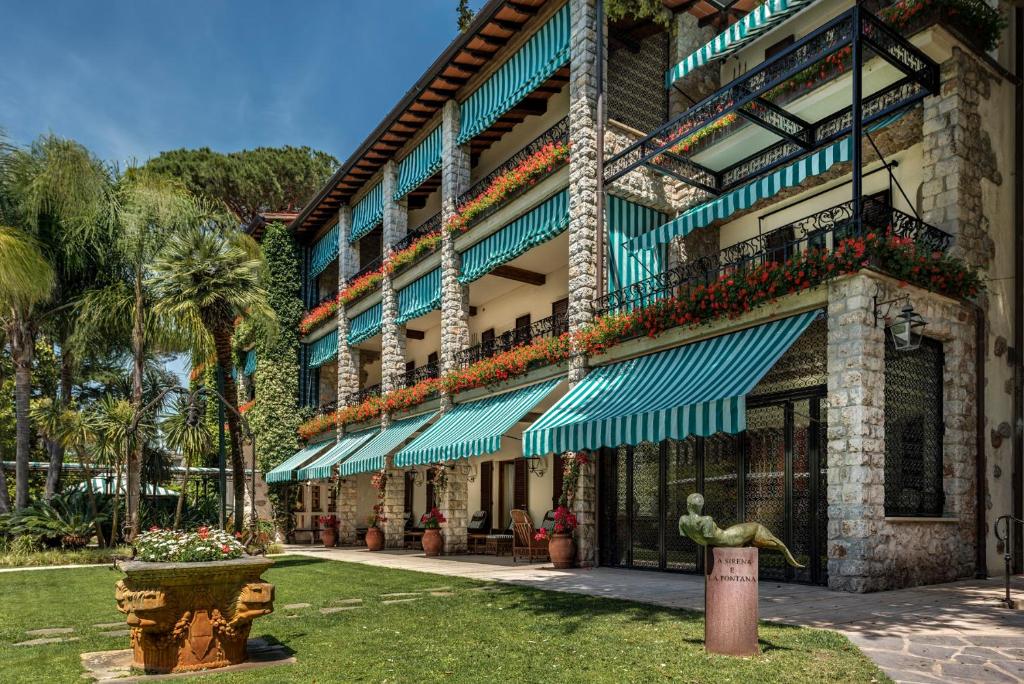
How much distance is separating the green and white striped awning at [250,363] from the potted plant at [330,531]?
852cm

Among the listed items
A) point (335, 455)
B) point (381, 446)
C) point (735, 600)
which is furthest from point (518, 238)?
point (735, 600)

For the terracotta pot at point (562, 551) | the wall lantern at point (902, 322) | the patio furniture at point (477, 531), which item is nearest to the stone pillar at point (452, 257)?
the patio furniture at point (477, 531)

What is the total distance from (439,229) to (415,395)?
4336 millimetres

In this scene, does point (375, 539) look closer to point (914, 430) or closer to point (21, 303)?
point (21, 303)

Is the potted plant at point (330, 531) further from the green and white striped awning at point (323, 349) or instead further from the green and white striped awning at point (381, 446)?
the green and white striped awning at point (323, 349)

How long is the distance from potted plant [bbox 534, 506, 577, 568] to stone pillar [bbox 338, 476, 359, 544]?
12179 millimetres

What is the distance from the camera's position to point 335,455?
22922 millimetres

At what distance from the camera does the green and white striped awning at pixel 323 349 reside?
86.9ft

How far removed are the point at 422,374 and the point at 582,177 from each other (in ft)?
27.8

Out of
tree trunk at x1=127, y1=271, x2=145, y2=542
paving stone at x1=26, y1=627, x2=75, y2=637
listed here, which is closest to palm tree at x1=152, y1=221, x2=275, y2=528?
tree trunk at x1=127, y1=271, x2=145, y2=542

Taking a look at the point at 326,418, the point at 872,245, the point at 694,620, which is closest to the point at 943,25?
the point at 872,245

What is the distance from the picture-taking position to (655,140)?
15742mm

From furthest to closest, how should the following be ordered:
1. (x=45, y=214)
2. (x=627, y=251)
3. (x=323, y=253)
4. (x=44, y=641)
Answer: (x=323, y=253), (x=45, y=214), (x=627, y=251), (x=44, y=641)

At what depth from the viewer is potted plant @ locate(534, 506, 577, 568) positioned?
46.4 ft
